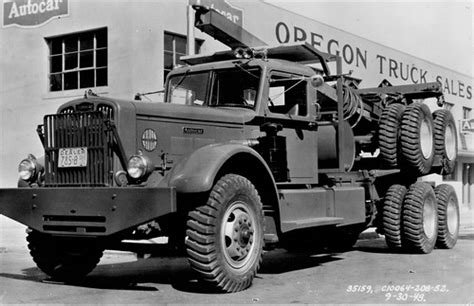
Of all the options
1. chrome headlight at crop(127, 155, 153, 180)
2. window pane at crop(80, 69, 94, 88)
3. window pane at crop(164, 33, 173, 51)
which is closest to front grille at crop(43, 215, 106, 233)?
chrome headlight at crop(127, 155, 153, 180)

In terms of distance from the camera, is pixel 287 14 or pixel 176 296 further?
pixel 287 14

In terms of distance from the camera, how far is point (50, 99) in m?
17.2

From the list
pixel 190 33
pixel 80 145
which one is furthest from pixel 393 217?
pixel 80 145

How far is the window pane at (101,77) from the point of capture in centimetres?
1645

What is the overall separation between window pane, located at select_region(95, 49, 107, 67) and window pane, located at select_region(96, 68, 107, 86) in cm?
14

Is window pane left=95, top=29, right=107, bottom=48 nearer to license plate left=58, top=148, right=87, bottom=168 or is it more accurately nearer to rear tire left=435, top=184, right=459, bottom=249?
rear tire left=435, top=184, right=459, bottom=249

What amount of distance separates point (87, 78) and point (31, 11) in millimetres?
2442

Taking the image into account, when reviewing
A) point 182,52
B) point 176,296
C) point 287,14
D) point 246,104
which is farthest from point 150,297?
point 287,14

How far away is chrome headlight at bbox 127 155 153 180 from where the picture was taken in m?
6.76

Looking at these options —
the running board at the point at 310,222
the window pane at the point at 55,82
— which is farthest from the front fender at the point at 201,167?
the window pane at the point at 55,82

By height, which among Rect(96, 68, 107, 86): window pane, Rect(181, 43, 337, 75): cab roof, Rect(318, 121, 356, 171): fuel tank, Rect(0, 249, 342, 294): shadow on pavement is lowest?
Rect(0, 249, 342, 294): shadow on pavement

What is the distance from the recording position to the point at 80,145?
7.18 m

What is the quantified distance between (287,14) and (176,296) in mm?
14833

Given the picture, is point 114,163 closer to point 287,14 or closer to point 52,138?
point 52,138
